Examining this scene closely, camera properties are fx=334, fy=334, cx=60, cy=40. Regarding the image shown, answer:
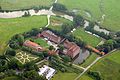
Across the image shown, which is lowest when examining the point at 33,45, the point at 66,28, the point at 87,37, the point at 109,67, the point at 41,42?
the point at 109,67

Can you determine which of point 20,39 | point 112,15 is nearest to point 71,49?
point 20,39

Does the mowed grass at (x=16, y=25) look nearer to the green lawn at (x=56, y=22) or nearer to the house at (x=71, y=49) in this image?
the green lawn at (x=56, y=22)

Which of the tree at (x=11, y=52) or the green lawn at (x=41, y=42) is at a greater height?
the tree at (x=11, y=52)

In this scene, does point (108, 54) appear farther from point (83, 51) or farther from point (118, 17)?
point (118, 17)

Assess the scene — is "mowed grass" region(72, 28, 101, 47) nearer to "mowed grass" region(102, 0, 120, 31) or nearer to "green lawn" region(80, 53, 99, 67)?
"green lawn" region(80, 53, 99, 67)

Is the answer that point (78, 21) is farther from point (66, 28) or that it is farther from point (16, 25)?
point (16, 25)

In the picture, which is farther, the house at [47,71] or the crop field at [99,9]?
the crop field at [99,9]

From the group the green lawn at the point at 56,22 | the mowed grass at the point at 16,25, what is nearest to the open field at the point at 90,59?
the green lawn at the point at 56,22
